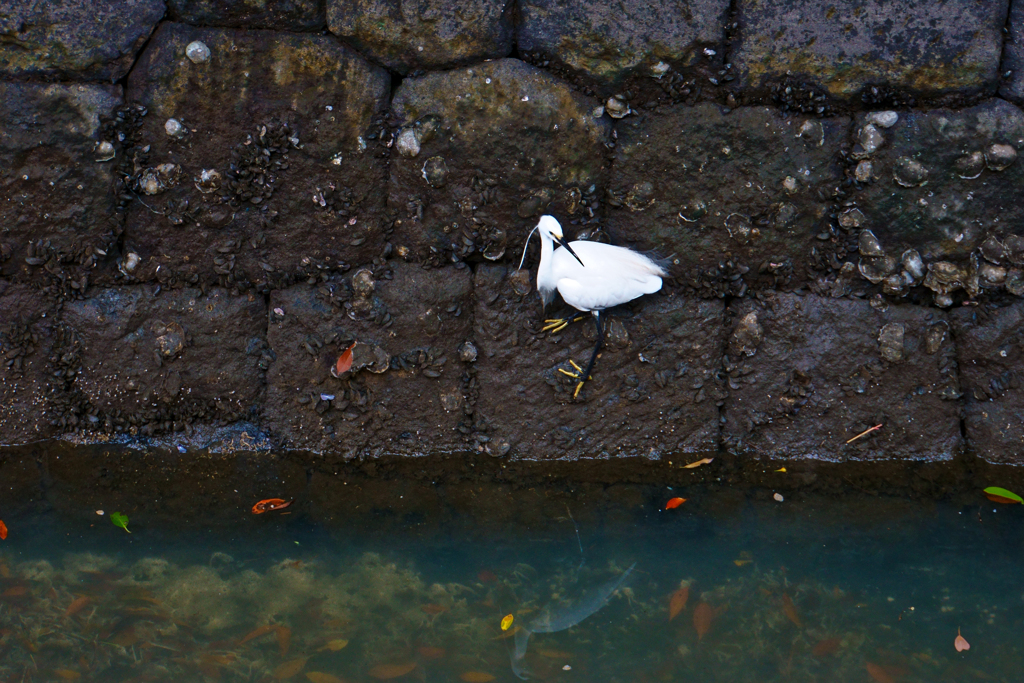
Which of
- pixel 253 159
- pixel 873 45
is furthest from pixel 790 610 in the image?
pixel 253 159

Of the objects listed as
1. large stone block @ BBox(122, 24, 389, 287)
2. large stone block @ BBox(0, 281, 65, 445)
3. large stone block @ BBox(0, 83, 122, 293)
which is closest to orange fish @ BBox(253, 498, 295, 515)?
large stone block @ BBox(122, 24, 389, 287)

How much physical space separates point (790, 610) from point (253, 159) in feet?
7.59

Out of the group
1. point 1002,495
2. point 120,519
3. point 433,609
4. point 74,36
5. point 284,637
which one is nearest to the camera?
point 284,637

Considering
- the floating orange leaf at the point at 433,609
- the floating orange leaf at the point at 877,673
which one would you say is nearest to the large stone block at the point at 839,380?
the floating orange leaf at the point at 877,673

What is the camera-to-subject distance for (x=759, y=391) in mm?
3004

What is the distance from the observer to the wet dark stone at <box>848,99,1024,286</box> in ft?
8.83

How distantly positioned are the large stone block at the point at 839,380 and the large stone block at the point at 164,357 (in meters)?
1.85

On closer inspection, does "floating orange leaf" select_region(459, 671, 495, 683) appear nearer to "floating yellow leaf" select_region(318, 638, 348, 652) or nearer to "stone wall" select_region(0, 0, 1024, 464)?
Result: "floating yellow leaf" select_region(318, 638, 348, 652)

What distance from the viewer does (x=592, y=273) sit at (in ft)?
8.99

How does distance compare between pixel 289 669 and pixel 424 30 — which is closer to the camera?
pixel 289 669

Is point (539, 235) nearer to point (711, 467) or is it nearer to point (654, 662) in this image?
point (711, 467)

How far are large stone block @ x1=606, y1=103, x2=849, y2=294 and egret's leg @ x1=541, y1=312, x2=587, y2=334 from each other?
12.9 inches

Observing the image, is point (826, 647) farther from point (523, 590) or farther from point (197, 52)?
point (197, 52)

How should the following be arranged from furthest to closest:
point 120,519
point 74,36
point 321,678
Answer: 1. point 120,519
2. point 74,36
3. point 321,678
